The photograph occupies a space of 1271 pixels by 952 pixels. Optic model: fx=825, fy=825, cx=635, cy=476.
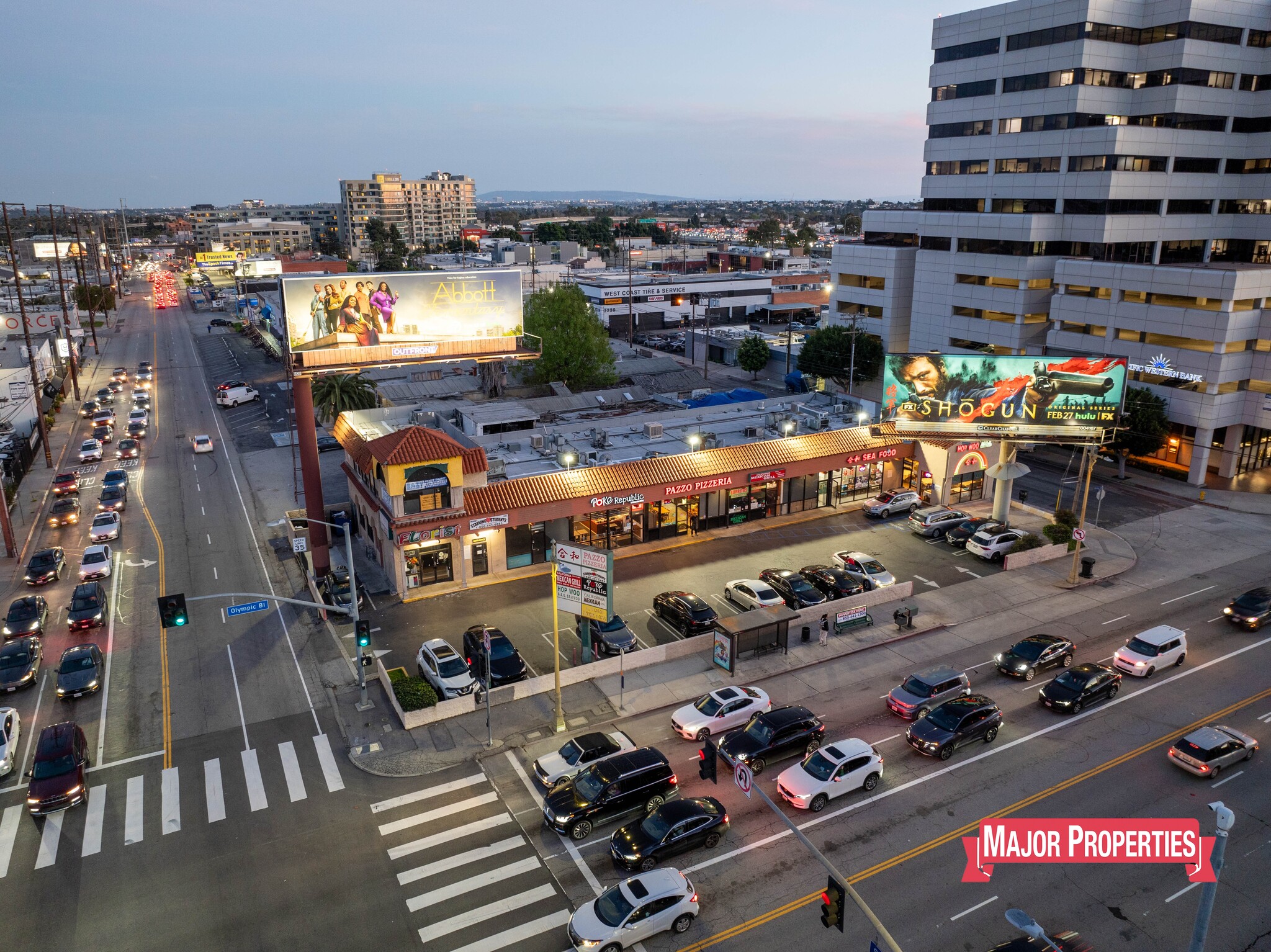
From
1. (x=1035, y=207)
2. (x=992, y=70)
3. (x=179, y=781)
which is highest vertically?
(x=992, y=70)

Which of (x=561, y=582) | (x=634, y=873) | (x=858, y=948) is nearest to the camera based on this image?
(x=858, y=948)

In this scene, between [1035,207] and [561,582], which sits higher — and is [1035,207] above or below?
above

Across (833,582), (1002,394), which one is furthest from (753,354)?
(833,582)

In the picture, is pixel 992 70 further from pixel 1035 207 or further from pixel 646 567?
pixel 646 567

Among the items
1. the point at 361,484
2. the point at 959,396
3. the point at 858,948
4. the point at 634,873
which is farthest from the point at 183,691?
the point at 959,396

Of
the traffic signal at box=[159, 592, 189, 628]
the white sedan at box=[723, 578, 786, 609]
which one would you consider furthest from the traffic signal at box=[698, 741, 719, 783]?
the white sedan at box=[723, 578, 786, 609]
